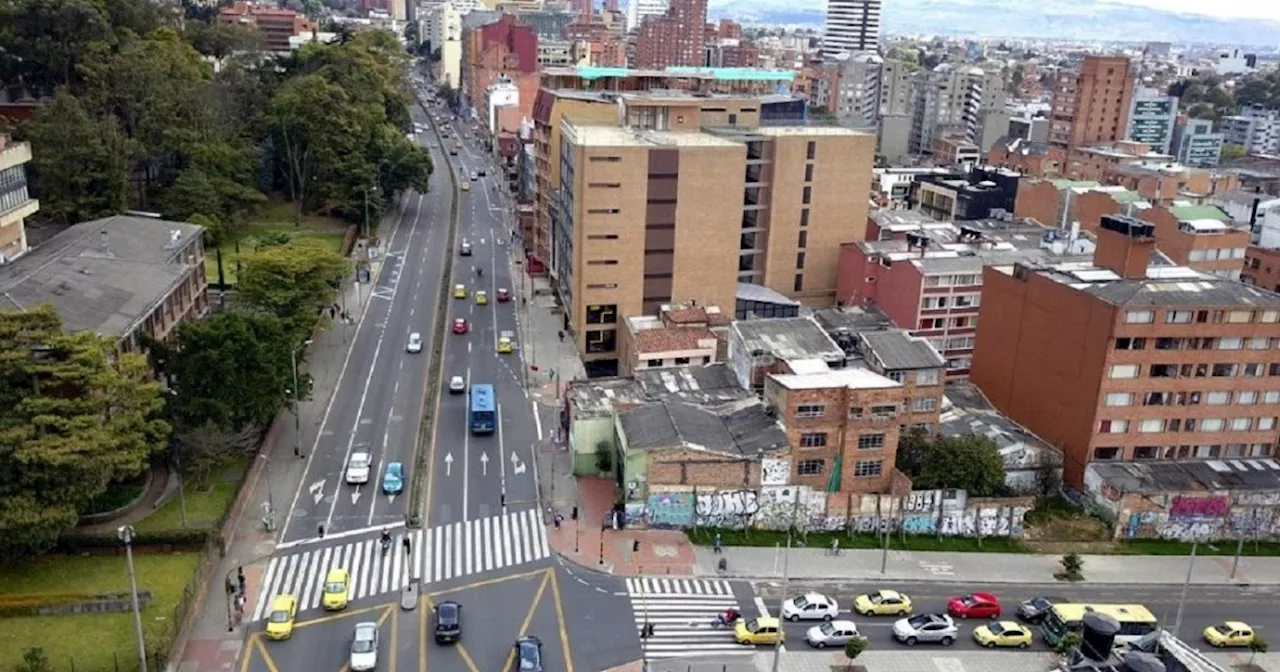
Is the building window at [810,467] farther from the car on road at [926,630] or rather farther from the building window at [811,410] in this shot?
the car on road at [926,630]

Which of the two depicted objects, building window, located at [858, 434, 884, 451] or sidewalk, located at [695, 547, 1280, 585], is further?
building window, located at [858, 434, 884, 451]

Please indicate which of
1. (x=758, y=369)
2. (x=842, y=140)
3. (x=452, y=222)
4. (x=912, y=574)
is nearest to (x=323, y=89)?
(x=452, y=222)

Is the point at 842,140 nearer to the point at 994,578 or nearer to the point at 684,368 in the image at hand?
the point at 684,368

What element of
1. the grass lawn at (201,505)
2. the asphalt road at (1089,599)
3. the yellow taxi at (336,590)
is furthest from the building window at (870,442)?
the grass lawn at (201,505)

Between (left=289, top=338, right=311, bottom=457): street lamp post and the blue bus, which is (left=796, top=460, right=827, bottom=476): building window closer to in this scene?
the blue bus

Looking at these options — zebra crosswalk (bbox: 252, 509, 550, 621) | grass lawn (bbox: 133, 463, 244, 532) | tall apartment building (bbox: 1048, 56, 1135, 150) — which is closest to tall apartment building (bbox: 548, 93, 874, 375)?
zebra crosswalk (bbox: 252, 509, 550, 621)

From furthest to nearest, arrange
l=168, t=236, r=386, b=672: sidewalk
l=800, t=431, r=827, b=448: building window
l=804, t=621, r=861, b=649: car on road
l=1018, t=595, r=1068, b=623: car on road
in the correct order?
l=800, t=431, r=827, b=448: building window → l=1018, t=595, r=1068, b=623: car on road → l=804, t=621, r=861, b=649: car on road → l=168, t=236, r=386, b=672: sidewalk

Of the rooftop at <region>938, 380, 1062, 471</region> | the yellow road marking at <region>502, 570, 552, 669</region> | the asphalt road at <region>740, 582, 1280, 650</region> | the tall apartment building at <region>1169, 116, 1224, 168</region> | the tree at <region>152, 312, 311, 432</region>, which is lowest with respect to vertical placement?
the asphalt road at <region>740, 582, 1280, 650</region>
